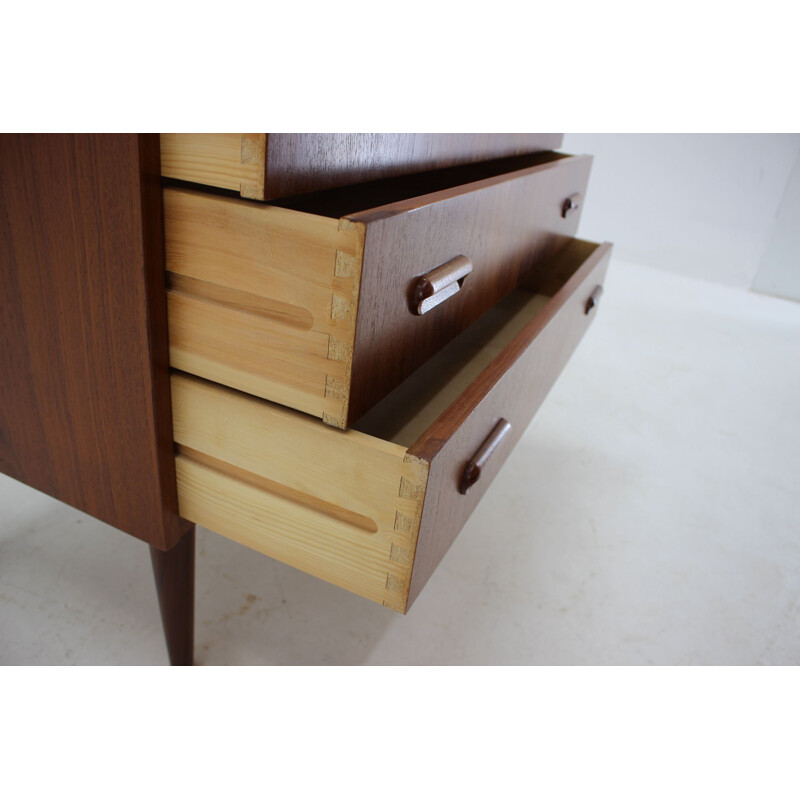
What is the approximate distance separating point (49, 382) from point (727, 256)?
2.32 meters

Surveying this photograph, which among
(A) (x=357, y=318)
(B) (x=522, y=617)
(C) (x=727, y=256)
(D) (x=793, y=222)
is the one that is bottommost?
(B) (x=522, y=617)

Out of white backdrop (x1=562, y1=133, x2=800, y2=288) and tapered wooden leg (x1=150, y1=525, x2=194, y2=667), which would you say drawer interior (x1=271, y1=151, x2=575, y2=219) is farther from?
white backdrop (x1=562, y1=133, x2=800, y2=288)

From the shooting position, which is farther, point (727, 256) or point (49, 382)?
point (727, 256)

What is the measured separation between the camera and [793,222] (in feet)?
7.36

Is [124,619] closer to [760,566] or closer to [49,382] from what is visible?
[49,382]

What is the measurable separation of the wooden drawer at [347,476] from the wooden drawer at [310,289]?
1.0 inches

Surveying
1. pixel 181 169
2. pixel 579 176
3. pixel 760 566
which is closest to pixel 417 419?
pixel 181 169

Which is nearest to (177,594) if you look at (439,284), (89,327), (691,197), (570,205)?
(89,327)

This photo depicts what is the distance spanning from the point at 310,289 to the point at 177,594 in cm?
40

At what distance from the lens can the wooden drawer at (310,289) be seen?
422mm

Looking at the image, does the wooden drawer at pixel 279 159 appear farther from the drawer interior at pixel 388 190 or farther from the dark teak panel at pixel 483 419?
the dark teak panel at pixel 483 419

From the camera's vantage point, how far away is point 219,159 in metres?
0.42

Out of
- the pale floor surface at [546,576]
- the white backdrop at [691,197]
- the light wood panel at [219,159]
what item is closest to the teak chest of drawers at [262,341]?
the light wood panel at [219,159]

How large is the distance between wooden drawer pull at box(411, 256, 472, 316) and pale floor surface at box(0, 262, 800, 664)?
0.44m
